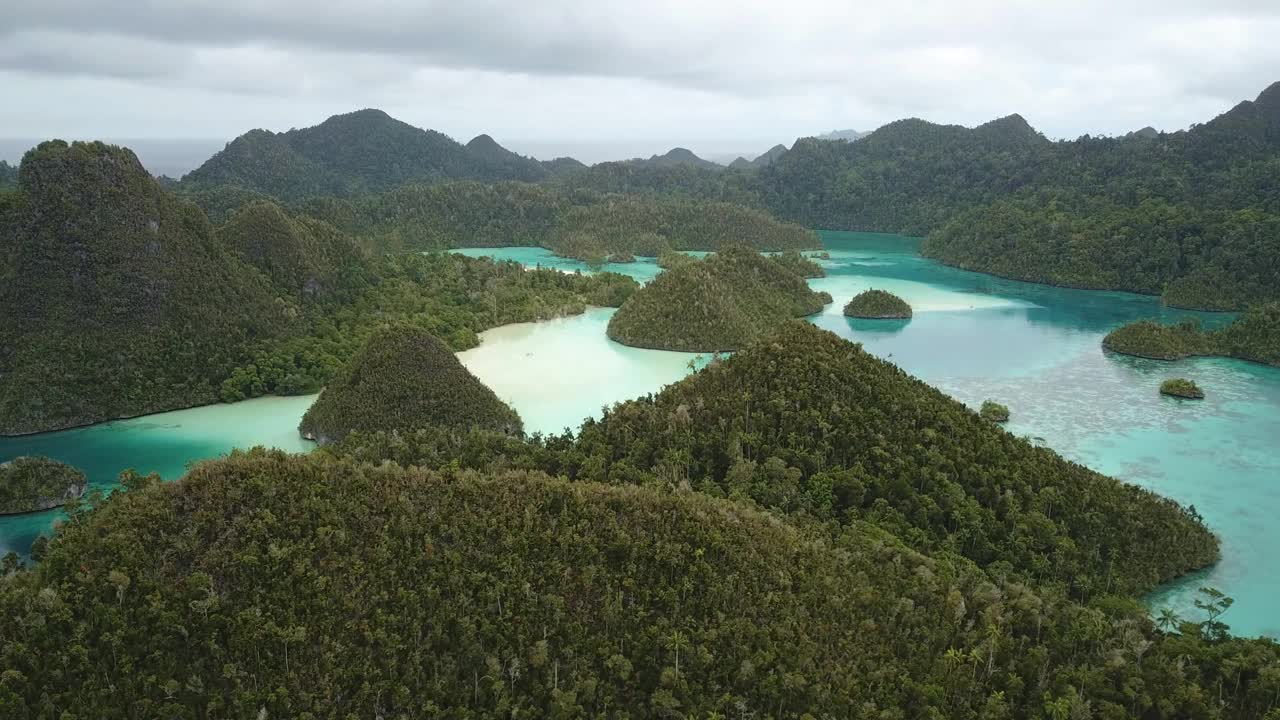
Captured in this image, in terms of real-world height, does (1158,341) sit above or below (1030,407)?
above

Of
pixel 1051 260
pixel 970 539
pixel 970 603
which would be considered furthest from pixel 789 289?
pixel 970 603

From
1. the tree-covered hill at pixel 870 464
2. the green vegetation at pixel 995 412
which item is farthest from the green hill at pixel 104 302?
the green vegetation at pixel 995 412

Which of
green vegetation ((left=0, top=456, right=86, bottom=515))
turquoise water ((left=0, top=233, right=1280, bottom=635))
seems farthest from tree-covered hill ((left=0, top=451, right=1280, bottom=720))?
green vegetation ((left=0, top=456, right=86, bottom=515))

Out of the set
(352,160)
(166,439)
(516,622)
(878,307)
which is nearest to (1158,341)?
(878,307)

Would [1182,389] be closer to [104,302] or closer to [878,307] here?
[878,307]

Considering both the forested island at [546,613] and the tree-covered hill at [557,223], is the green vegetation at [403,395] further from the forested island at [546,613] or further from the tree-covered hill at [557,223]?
the tree-covered hill at [557,223]
